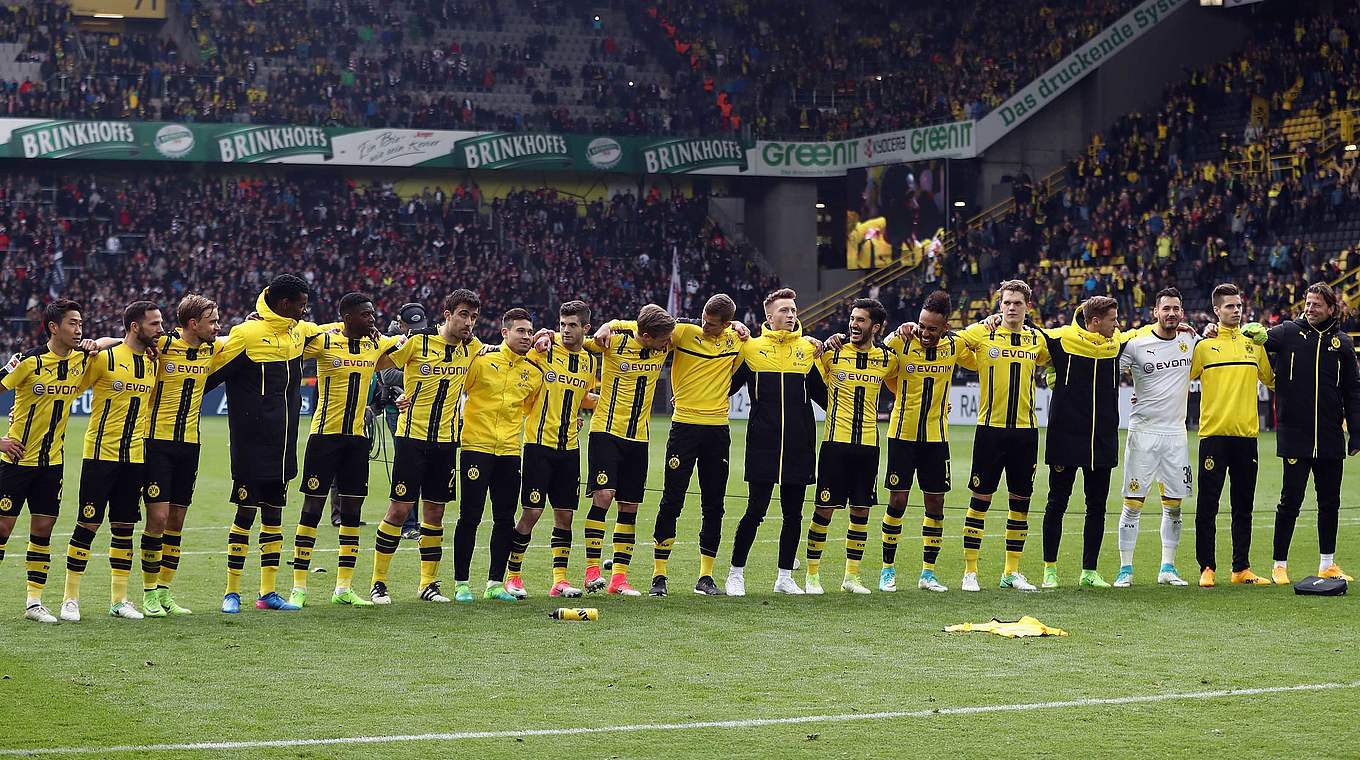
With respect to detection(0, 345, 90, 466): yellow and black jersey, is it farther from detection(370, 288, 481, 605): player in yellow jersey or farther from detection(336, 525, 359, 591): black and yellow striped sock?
detection(370, 288, 481, 605): player in yellow jersey

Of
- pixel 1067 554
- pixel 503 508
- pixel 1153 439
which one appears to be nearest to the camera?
pixel 503 508

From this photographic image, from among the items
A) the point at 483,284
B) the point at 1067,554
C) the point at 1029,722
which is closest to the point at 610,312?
the point at 483,284

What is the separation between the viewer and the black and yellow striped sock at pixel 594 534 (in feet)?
38.9

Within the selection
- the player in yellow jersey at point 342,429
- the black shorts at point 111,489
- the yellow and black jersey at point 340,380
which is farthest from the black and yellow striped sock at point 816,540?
the black shorts at point 111,489

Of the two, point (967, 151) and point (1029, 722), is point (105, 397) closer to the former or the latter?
point (1029, 722)

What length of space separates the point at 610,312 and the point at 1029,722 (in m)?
39.2

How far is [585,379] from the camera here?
11.5 metres

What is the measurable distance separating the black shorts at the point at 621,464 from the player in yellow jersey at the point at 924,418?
171 cm

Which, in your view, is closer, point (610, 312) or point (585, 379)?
point (585, 379)

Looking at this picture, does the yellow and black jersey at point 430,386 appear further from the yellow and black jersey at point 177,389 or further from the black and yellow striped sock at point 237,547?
the yellow and black jersey at point 177,389

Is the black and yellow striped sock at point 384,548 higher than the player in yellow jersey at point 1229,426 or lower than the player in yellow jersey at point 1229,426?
lower

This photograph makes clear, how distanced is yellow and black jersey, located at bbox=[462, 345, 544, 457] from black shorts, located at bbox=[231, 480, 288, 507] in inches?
49.2

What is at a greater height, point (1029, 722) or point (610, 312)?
point (610, 312)

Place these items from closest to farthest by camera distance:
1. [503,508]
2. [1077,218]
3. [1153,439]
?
[503,508]
[1153,439]
[1077,218]
